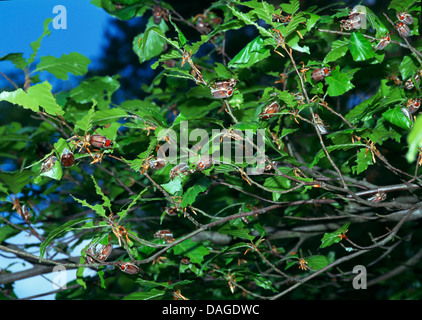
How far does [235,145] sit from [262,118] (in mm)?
121

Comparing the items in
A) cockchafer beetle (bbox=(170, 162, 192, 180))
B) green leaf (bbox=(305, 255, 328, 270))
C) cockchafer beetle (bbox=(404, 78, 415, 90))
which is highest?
cockchafer beetle (bbox=(404, 78, 415, 90))

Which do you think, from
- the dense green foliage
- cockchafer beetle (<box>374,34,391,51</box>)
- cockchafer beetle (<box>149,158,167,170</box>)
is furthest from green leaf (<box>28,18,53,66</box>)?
cockchafer beetle (<box>374,34,391,51</box>)

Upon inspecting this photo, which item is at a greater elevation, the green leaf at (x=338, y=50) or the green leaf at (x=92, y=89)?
the green leaf at (x=92, y=89)

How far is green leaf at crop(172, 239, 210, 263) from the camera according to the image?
149 centimetres

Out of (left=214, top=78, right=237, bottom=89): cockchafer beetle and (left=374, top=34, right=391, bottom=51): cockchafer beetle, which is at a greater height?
(left=374, top=34, right=391, bottom=51): cockchafer beetle

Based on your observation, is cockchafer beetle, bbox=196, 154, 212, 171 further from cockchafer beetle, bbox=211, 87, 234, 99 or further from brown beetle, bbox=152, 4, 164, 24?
brown beetle, bbox=152, 4, 164, 24

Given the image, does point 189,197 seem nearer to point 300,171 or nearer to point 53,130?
point 300,171

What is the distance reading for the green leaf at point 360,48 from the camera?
46.1 inches

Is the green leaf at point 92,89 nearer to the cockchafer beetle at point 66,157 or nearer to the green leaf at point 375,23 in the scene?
the cockchafer beetle at point 66,157

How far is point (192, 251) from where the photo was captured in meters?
1.52

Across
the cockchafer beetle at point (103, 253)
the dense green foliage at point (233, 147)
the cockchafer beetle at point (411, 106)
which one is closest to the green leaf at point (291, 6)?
the dense green foliage at point (233, 147)

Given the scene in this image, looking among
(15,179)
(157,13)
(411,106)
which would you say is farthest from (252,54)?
(15,179)
